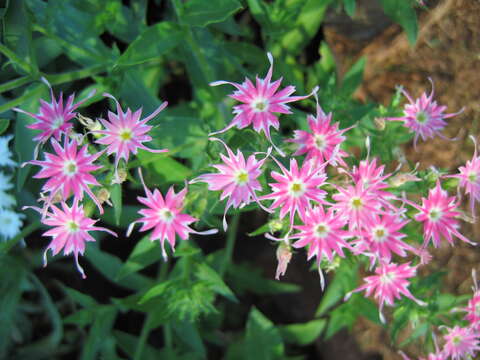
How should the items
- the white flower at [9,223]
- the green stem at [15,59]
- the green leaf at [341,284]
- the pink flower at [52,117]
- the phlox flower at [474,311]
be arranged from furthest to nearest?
the green leaf at [341,284] < the white flower at [9,223] < the phlox flower at [474,311] < the green stem at [15,59] < the pink flower at [52,117]

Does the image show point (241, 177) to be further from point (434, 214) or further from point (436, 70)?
point (436, 70)

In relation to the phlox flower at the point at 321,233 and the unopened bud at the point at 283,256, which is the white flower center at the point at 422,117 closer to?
the phlox flower at the point at 321,233

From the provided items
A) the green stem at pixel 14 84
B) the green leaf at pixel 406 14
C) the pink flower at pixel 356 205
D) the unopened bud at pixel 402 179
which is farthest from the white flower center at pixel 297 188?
the green stem at pixel 14 84

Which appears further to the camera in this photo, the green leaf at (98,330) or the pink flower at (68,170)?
the green leaf at (98,330)

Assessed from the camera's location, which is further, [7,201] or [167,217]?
[7,201]

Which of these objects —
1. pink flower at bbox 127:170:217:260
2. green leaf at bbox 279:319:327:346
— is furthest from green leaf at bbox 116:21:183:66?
green leaf at bbox 279:319:327:346

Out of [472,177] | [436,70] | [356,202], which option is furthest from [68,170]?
[436,70]

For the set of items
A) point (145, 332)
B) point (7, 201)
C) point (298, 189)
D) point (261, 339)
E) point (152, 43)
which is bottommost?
point (261, 339)
